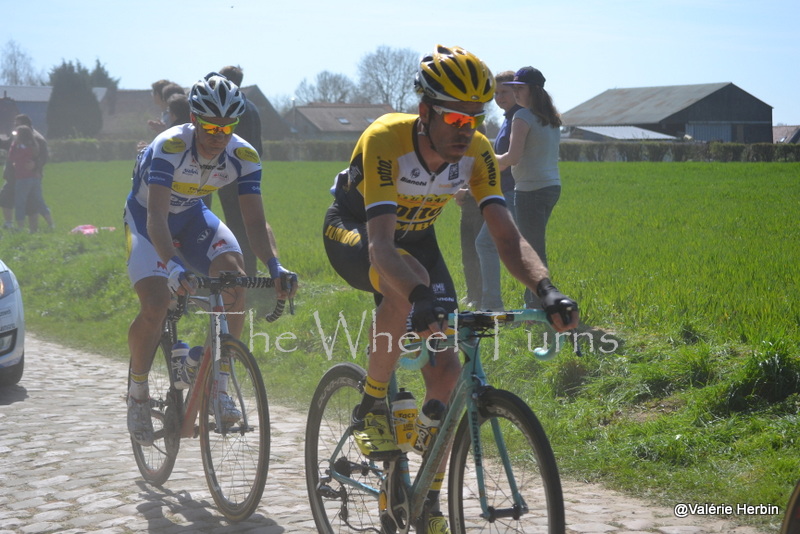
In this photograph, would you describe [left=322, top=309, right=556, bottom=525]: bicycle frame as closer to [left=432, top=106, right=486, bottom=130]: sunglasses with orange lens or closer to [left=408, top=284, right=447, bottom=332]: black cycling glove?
[left=408, top=284, right=447, bottom=332]: black cycling glove

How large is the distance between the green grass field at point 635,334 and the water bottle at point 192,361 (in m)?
2.33

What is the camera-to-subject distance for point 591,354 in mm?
7559

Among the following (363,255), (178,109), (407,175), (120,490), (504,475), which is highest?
(178,109)

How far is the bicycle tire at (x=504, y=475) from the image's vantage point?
126 inches

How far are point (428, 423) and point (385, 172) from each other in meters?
1.06

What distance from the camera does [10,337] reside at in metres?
8.66

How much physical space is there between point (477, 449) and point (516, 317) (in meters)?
0.53

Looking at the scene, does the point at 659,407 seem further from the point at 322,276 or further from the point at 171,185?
the point at 322,276

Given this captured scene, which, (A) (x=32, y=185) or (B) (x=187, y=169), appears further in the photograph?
(A) (x=32, y=185)

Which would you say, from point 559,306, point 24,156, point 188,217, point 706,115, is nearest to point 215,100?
point 188,217

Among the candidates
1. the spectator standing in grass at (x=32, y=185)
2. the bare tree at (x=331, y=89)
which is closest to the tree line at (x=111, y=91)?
the bare tree at (x=331, y=89)

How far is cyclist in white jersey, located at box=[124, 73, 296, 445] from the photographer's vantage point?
5289 millimetres

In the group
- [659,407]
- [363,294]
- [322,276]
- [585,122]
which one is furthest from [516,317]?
[585,122]

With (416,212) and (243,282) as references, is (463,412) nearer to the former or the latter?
(416,212)
